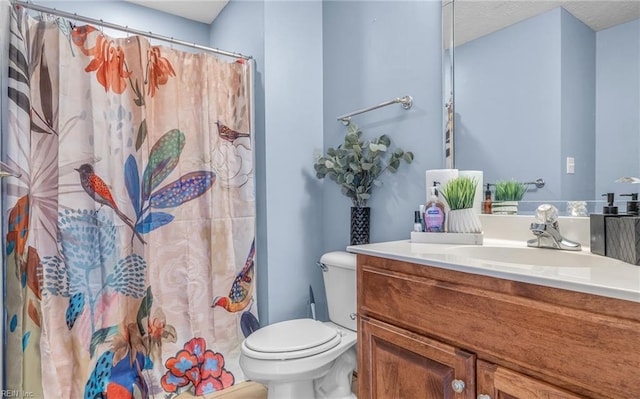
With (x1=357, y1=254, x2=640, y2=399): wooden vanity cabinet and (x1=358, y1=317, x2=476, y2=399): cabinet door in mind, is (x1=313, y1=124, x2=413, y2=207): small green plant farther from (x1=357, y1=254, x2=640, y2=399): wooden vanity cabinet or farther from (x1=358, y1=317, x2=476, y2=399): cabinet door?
(x1=358, y1=317, x2=476, y2=399): cabinet door

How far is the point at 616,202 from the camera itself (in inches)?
42.6

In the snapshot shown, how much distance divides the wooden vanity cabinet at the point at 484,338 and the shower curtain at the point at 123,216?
102cm

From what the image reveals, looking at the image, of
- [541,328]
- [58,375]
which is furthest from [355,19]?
[58,375]

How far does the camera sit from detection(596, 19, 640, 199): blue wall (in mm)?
1045

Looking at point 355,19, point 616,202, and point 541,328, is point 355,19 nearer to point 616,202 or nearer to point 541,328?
point 616,202

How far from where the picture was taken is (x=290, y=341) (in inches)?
58.8

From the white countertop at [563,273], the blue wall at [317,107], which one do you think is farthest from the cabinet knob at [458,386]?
the blue wall at [317,107]

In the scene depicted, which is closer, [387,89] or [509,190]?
[509,190]

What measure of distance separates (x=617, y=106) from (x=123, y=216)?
1990mm

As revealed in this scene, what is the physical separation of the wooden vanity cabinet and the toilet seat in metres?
0.36

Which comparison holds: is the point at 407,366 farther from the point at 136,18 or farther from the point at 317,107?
the point at 136,18

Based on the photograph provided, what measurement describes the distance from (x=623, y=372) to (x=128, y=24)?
2.97m

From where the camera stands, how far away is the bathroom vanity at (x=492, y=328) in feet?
2.02

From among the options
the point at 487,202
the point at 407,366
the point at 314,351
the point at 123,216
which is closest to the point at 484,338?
the point at 407,366
